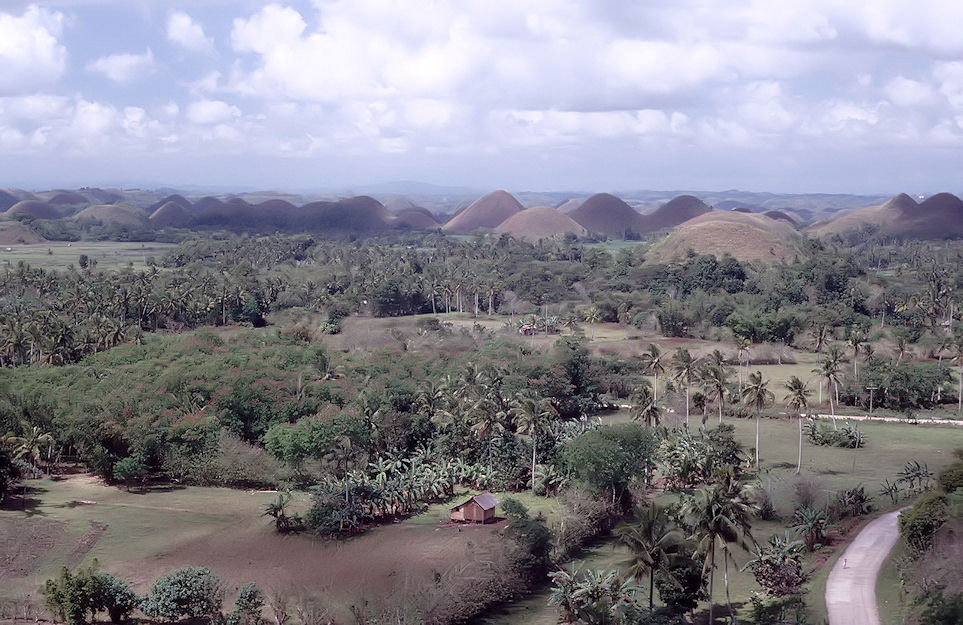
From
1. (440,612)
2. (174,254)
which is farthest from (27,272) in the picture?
(440,612)

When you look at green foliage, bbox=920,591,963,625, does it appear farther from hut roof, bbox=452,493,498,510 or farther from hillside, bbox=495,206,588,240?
hillside, bbox=495,206,588,240

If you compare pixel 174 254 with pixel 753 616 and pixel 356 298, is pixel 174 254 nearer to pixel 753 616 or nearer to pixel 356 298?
pixel 356 298

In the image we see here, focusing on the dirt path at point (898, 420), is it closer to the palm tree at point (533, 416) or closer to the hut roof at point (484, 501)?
the palm tree at point (533, 416)

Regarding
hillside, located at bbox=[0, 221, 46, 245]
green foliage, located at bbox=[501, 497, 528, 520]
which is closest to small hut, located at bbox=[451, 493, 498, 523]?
green foliage, located at bbox=[501, 497, 528, 520]

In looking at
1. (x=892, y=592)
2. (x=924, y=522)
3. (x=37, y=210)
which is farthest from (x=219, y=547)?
(x=37, y=210)

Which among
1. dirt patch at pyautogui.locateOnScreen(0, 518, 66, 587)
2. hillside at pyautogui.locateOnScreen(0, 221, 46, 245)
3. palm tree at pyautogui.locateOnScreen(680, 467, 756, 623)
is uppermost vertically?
hillside at pyautogui.locateOnScreen(0, 221, 46, 245)

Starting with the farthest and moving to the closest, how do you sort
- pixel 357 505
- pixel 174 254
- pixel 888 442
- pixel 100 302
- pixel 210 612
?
pixel 174 254 < pixel 100 302 < pixel 888 442 < pixel 357 505 < pixel 210 612

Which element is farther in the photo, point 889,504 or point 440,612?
point 889,504
